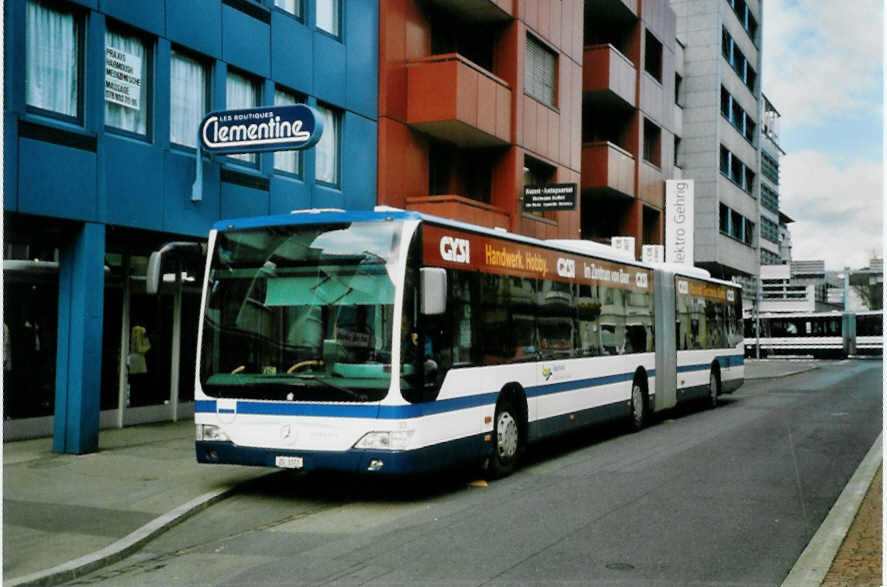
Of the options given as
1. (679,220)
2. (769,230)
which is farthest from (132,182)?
(769,230)

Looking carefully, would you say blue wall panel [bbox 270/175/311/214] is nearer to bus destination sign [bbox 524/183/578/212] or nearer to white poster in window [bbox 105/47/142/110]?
white poster in window [bbox 105/47/142/110]

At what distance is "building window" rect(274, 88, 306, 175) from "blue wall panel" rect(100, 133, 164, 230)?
328cm

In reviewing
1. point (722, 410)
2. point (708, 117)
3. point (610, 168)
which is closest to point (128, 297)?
point (722, 410)

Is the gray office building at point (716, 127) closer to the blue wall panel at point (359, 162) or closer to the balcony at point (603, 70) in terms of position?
the balcony at point (603, 70)

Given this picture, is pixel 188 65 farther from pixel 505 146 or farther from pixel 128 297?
pixel 505 146

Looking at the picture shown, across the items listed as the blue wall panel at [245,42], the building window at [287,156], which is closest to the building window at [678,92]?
→ the building window at [287,156]

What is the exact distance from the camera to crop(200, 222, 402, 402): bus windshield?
9.69 m

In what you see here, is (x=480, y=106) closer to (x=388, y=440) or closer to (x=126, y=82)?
(x=126, y=82)

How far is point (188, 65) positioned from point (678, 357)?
10.9 metres

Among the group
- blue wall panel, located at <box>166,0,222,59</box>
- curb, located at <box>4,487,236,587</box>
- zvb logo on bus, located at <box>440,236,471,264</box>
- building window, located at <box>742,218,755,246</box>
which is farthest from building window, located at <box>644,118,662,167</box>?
curb, located at <box>4,487,236,587</box>

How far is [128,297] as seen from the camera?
1605 cm

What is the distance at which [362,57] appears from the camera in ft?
65.3

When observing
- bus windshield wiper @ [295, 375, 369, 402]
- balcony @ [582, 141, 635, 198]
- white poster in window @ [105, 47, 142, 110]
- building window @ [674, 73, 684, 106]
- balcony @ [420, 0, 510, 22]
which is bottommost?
bus windshield wiper @ [295, 375, 369, 402]

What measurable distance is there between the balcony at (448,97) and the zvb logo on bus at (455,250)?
34.0 feet
